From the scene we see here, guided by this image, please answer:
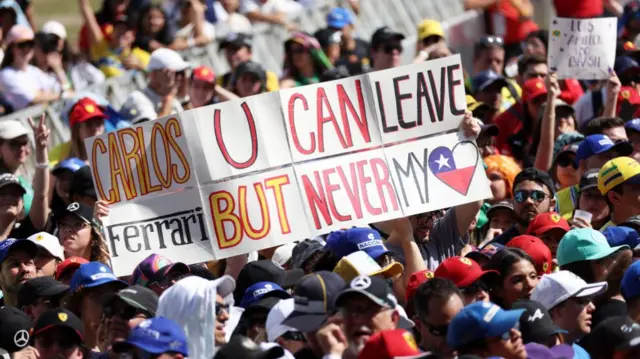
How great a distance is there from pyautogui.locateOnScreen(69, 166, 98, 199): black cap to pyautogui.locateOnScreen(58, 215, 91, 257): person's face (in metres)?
0.79

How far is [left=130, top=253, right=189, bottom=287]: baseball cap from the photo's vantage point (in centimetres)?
956

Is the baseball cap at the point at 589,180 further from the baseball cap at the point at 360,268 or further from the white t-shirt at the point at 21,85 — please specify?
the white t-shirt at the point at 21,85

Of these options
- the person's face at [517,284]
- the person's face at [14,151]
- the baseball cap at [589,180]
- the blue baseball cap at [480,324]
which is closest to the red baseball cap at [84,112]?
the person's face at [14,151]

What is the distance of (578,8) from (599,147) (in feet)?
15.8

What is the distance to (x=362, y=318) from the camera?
7.80m

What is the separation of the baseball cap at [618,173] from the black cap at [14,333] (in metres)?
3.98

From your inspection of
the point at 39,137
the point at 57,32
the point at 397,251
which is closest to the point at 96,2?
the point at 57,32

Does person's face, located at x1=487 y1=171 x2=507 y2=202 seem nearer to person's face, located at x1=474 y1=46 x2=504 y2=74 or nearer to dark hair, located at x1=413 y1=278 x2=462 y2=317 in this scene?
dark hair, located at x1=413 y1=278 x2=462 y2=317

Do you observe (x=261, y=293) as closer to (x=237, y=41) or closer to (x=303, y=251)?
(x=303, y=251)

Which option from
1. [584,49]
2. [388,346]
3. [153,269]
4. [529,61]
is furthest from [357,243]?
[529,61]

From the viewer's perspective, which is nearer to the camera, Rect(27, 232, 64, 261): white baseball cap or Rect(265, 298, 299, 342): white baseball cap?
Rect(265, 298, 299, 342): white baseball cap

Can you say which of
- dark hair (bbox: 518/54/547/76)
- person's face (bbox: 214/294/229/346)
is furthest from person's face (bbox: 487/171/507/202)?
person's face (bbox: 214/294/229/346)

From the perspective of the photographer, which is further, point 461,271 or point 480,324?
point 461,271

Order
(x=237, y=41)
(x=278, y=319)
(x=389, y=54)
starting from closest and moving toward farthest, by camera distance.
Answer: (x=278, y=319) → (x=389, y=54) → (x=237, y=41)
